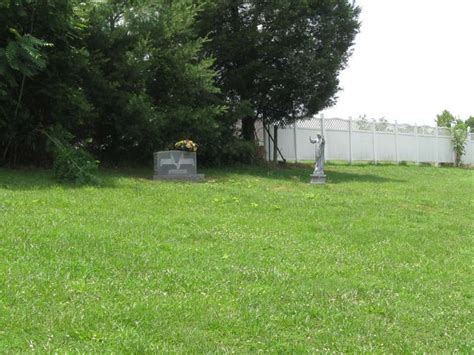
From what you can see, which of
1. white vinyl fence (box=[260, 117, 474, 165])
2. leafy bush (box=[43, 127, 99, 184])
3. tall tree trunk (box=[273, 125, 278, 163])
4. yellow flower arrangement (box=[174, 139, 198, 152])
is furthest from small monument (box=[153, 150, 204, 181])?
white vinyl fence (box=[260, 117, 474, 165])

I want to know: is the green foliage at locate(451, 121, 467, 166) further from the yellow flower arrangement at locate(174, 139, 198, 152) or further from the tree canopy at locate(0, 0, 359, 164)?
the yellow flower arrangement at locate(174, 139, 198, 152)

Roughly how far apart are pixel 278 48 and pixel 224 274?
12.4m

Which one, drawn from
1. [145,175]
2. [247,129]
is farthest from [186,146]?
[247,129]

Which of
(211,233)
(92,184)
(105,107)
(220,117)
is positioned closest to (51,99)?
(105,107)

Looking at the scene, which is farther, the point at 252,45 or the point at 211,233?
the point at 252,45

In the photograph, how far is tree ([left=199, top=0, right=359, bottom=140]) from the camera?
16531 mm

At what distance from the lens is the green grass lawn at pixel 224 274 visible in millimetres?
3928

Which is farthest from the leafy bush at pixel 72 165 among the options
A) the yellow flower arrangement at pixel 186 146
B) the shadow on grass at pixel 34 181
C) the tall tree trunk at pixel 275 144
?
the tall tree trunk at pixel 275 144

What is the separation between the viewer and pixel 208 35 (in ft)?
54.5

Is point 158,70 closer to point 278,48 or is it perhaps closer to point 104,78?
point 104,78

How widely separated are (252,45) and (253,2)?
120 cm

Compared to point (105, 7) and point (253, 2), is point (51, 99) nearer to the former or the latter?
point (105, 7)

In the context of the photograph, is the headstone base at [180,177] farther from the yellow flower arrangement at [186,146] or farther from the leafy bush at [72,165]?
the leafy bush at [72,165]

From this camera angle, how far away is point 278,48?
16688mm
